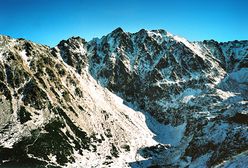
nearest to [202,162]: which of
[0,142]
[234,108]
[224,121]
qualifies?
[224,121]

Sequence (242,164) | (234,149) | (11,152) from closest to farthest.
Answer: (242,164), (234,149), (11,152)

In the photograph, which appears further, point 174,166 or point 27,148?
point 27,148

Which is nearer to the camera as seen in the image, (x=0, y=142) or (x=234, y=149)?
(x=234, y=149)

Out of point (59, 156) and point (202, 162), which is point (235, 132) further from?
point (59, 156)

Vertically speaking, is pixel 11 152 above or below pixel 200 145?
above

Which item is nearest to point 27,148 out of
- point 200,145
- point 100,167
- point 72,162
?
point 72,162

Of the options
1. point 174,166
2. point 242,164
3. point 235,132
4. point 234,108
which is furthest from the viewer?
point 174,166

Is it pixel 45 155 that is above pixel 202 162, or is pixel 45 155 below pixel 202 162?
above

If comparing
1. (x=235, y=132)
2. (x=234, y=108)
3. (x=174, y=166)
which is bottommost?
(x=174, y=166)

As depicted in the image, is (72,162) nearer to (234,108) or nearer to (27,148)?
(27,148)
